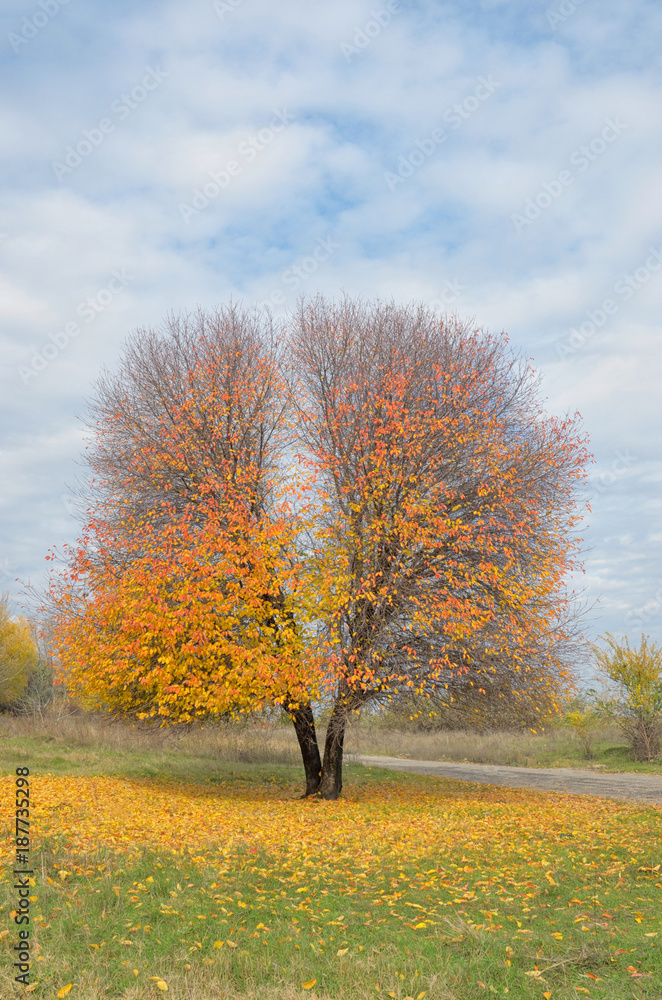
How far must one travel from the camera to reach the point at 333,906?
7086 millimetres

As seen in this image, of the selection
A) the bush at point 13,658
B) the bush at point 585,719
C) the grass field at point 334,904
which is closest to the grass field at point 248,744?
the bush at point 585,719

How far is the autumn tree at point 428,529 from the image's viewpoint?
14328mm

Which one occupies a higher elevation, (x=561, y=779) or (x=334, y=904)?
(x=334, y=904)

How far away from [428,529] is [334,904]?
802 cm

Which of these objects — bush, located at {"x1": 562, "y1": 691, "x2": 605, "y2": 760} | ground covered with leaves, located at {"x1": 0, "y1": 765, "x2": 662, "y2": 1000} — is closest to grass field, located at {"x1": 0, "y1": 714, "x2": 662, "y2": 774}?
bush, located at {"x1": 562, "y1": 691, "x2": 605, "y2": 760}

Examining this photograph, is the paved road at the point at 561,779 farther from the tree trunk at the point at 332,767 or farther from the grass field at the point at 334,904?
the tree trunk at the point at 332,767

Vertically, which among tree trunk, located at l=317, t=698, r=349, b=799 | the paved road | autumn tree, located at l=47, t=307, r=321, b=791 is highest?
autumn tree, located at l=47, t=307, r=321, b=791

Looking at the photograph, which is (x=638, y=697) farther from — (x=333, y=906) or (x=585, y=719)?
(x=333, y=906)

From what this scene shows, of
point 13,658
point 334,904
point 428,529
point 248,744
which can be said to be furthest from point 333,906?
point 13,658

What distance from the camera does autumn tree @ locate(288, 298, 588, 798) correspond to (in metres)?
14.3

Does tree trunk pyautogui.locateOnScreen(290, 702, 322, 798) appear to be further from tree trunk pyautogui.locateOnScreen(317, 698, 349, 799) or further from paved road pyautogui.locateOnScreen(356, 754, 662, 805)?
paved road pyautogui.locateOnScreen(356, 754, 662, 805)

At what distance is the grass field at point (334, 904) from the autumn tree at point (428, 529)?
319 centimetres

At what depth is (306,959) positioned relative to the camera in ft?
18.7

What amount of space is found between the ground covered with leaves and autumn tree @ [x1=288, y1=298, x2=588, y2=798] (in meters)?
3.41
